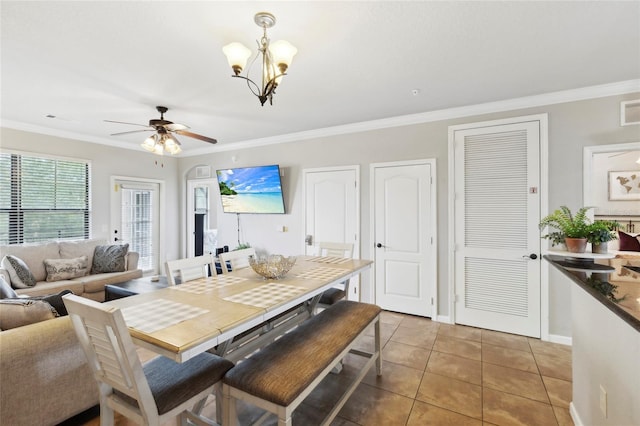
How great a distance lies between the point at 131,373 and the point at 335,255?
2271 mm

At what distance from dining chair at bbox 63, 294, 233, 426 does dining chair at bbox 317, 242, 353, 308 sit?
1423mm

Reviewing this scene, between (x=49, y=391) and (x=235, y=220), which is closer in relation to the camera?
(x=49, y=391)

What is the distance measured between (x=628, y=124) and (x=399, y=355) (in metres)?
3.16

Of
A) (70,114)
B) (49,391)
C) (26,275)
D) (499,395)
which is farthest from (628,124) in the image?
(26,275)

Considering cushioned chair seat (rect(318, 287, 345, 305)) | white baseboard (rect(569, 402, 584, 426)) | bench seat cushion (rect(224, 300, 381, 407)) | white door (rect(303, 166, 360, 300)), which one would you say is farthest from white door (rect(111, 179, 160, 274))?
white baseboard (rect(569, 402, 584, 426))

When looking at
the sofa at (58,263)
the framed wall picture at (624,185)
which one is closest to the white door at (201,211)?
the sofa at (58,263)

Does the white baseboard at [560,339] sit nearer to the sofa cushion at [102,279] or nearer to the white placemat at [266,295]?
the white placemat at [266,295]

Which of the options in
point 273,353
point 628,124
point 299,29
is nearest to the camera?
point 273,353

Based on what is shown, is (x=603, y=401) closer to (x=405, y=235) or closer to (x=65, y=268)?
(x=405, y=235)

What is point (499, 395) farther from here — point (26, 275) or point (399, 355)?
point (26, 275)

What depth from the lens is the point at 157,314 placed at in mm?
1436

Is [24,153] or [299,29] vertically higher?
[299,29]

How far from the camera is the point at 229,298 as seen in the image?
169 centimetres

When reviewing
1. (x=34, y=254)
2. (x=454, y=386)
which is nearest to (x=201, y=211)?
(x=34, y=254)
